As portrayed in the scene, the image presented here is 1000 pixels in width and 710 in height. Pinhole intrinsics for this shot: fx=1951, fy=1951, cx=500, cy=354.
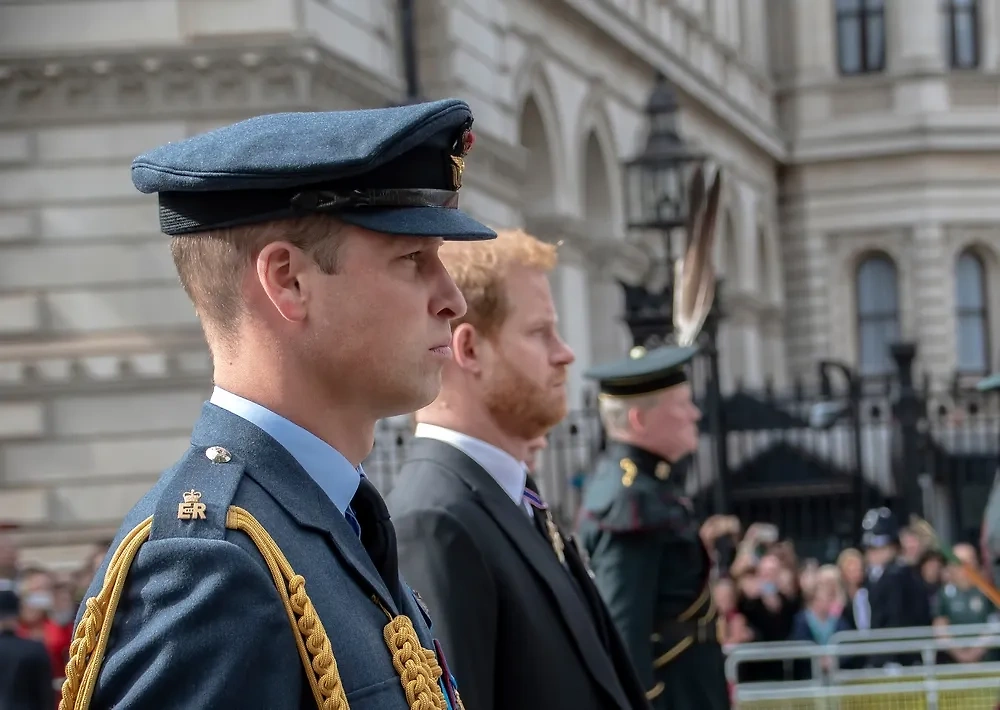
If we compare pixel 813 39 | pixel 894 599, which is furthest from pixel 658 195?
pixel 813 39

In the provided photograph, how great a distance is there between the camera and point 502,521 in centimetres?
386

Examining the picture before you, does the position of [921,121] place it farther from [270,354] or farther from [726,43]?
[270,354]

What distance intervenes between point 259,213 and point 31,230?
37.7 ft

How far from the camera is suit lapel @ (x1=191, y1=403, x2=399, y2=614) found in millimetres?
2396

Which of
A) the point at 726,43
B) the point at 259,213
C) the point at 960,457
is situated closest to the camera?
the point at 259,213

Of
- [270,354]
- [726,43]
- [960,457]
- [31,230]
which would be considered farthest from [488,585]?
[726,43]

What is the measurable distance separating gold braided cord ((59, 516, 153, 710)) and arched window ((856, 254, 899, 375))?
37.6 m

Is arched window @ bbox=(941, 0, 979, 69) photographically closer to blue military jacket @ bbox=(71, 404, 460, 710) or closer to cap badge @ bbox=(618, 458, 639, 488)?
cap badge @ bbox=(618, 458, 639, 488)

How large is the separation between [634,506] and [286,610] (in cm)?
372

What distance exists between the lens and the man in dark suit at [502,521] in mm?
3609

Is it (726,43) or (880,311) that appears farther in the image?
(880,311)

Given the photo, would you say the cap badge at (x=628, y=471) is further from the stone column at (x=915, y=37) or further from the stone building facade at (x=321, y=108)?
the stone column at (x=915, y=37)

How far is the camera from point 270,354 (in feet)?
8.00

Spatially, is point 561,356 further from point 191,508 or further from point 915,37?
point 915,37
